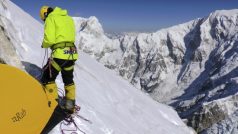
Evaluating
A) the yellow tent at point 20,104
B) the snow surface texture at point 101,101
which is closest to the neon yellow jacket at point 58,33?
the yellow tent at point 20,104

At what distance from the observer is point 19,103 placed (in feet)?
33.0

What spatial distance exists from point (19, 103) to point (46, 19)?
290cm

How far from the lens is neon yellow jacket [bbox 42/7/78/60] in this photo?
11.6m

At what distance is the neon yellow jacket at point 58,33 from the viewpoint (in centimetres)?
1165

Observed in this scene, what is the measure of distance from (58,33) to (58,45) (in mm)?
349

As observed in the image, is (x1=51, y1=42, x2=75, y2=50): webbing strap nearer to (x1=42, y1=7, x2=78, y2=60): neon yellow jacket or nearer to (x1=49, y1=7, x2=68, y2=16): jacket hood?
(x1=42, y1=7, x2=78, y2=60): neon yellow jacket

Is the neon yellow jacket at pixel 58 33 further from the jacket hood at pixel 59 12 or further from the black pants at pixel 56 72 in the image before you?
the black pants at pixel 56 72

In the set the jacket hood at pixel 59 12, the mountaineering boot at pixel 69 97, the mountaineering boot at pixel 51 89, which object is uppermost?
the jacket hood at pixel 59 12

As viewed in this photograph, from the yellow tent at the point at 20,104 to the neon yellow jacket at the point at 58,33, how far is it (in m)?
1.21

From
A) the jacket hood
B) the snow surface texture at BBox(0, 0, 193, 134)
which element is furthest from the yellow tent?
the snow surface texture at BBox(0, 0, 193, 134)

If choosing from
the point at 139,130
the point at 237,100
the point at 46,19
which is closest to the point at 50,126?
the point at 46,19

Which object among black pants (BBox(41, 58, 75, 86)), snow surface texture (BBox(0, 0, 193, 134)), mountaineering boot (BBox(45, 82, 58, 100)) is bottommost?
snow surface texture (BBox(0, 0, 193, 134))

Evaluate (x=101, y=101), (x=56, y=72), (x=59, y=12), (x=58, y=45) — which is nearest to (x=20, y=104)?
(x=56, y=72)

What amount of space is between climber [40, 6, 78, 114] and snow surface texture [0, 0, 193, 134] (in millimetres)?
5744
